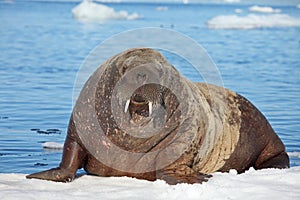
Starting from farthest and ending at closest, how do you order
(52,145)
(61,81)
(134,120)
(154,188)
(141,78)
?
(61,81), (52,145), (134,120), (141,78), (154,188)

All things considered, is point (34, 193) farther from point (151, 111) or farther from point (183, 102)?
point (183, 102)

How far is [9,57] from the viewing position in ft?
56.0

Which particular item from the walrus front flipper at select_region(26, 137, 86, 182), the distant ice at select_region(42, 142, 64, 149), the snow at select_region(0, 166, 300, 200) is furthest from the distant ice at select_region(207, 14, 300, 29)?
the snow at select_region(0, 166, 300, 200)

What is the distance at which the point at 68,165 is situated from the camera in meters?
5.71

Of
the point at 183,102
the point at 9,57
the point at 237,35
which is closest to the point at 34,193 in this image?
the point at 183,102

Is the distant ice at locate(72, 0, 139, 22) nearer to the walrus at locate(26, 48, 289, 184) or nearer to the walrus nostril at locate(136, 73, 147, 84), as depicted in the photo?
the walrus at locate(26, 48, 289, 184)

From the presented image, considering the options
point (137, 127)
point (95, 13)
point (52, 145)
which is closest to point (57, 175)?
point (137, 127)

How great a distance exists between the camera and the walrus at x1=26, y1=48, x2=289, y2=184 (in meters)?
5.50

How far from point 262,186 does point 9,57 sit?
1265cm

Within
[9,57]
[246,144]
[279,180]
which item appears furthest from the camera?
[9,57]

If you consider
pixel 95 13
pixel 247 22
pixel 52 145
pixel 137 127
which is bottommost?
pixel 95 13

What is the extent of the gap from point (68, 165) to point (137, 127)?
2.04ft

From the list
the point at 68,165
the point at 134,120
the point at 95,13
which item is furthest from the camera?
the point at 95,13

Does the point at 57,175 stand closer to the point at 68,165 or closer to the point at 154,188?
the point at 68,165
